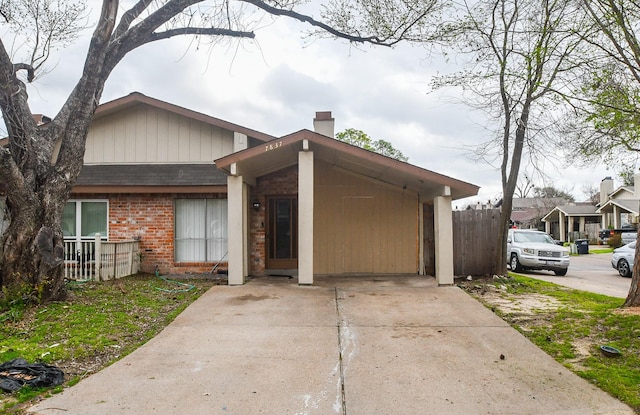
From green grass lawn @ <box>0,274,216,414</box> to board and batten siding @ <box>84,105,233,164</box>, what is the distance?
13.2 feet

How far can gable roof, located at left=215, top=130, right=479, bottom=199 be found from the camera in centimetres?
926

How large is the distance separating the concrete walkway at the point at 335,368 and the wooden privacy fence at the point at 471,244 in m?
3.82

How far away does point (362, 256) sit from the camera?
12.0 meters

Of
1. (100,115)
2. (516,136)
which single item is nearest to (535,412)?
(516,136)

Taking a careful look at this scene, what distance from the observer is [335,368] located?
511 cm

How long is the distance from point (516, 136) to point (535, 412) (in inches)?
Answer: 355

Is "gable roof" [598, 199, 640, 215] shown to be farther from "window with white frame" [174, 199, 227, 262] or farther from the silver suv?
"window with white frame" [174, 199, 227, 262]

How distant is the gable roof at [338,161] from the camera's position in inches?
364

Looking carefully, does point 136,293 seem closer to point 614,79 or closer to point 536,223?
point 614,79

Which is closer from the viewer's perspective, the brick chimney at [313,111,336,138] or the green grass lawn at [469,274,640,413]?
the green grass lawn at [469,274,640,413]

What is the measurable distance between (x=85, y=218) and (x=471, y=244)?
10393 millimetres

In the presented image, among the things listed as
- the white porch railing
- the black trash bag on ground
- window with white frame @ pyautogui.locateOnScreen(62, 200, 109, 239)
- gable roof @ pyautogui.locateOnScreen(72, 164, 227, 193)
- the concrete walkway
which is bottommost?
the concrete walkway

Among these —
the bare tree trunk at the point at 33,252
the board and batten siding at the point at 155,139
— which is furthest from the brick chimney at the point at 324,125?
the bare tree trunk at the point at 33,252

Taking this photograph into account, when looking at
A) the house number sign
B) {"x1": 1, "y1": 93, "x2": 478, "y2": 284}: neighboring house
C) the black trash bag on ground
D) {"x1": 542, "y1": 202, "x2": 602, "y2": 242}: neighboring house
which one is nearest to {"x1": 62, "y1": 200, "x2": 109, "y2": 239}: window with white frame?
{"x1": 1, "y1": 93, "x2": 478, "y2": 284}: neighboring house
